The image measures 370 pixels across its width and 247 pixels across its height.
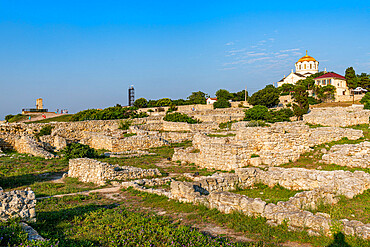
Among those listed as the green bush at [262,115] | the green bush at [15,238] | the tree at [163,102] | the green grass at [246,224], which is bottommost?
the green grass at [246,224]

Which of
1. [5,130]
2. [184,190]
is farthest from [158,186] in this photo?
[5,130]

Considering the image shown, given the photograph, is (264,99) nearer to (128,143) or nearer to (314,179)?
(128,143)

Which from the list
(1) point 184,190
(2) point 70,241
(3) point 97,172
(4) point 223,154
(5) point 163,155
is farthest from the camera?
(5) point 163,155

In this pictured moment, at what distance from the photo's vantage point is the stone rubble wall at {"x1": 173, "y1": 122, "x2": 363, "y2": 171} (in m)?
14.5

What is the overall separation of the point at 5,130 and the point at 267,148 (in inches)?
1137

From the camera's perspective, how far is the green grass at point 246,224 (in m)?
6.30

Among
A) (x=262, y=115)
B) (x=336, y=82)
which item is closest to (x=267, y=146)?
(x=262, y=115)

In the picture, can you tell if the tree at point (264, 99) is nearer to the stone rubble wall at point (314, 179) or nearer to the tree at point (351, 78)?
the tree at point (351, 78)

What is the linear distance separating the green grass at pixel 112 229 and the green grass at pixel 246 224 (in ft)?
2.26

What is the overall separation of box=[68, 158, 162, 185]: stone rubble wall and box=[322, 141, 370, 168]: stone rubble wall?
8180mm

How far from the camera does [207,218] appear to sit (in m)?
8.15

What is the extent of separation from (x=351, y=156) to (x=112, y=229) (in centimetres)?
1044

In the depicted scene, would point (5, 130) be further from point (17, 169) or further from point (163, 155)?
point (163, 155)

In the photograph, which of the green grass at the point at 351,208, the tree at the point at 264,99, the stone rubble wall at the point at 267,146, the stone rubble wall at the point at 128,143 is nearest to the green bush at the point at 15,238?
the green grass at the point at 351,208
